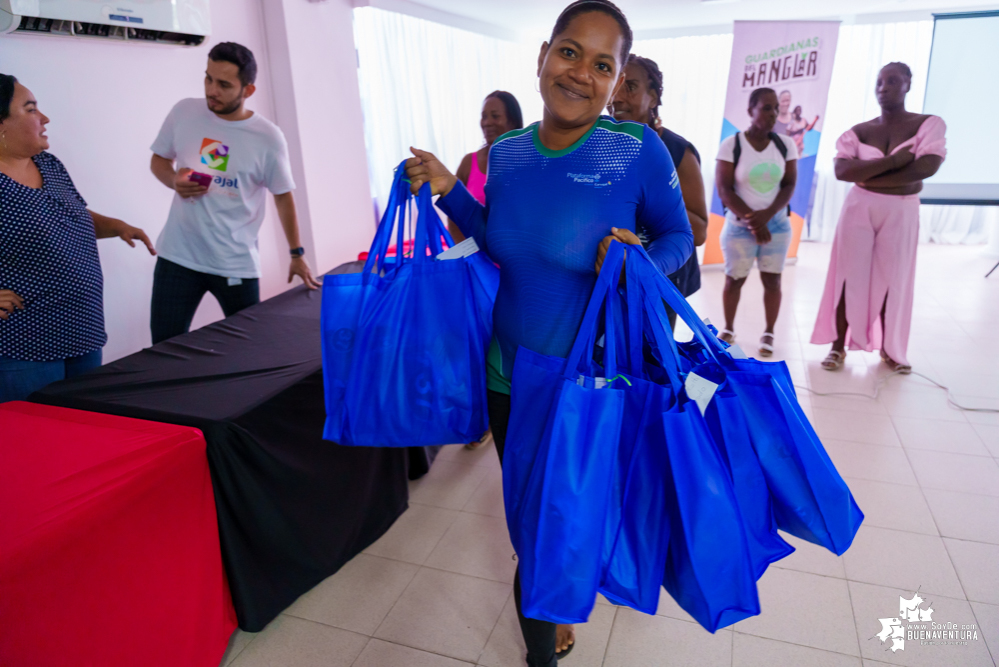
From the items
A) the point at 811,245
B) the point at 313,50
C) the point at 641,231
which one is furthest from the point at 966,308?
the point at 313,50

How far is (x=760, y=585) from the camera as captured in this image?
1.88m

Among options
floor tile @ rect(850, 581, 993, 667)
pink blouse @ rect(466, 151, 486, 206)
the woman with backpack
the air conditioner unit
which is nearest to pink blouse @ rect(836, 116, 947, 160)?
the woman with backpack

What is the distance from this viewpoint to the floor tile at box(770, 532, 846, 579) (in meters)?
1.92

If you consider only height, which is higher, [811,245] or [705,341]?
[705,341]

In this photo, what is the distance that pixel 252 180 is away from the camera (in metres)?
2.35

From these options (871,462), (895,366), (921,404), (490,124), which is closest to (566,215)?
(490,124)

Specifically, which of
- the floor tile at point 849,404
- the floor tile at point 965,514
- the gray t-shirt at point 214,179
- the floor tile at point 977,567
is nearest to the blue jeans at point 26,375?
the gray t-shirt at point 214,179

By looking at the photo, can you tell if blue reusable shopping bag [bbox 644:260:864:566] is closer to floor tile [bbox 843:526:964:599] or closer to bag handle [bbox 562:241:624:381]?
bag handle [bbox 562:241:624:381]

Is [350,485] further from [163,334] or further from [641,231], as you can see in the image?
[641,231]

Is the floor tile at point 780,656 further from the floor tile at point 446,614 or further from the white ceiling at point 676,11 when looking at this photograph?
the white ceiling at point 676,11

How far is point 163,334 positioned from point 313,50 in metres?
2.43

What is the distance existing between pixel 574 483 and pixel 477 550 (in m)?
1.20

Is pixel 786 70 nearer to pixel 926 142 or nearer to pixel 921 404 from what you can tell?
pixel 926 142

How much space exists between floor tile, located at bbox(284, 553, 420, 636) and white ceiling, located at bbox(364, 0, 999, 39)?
4457mm
